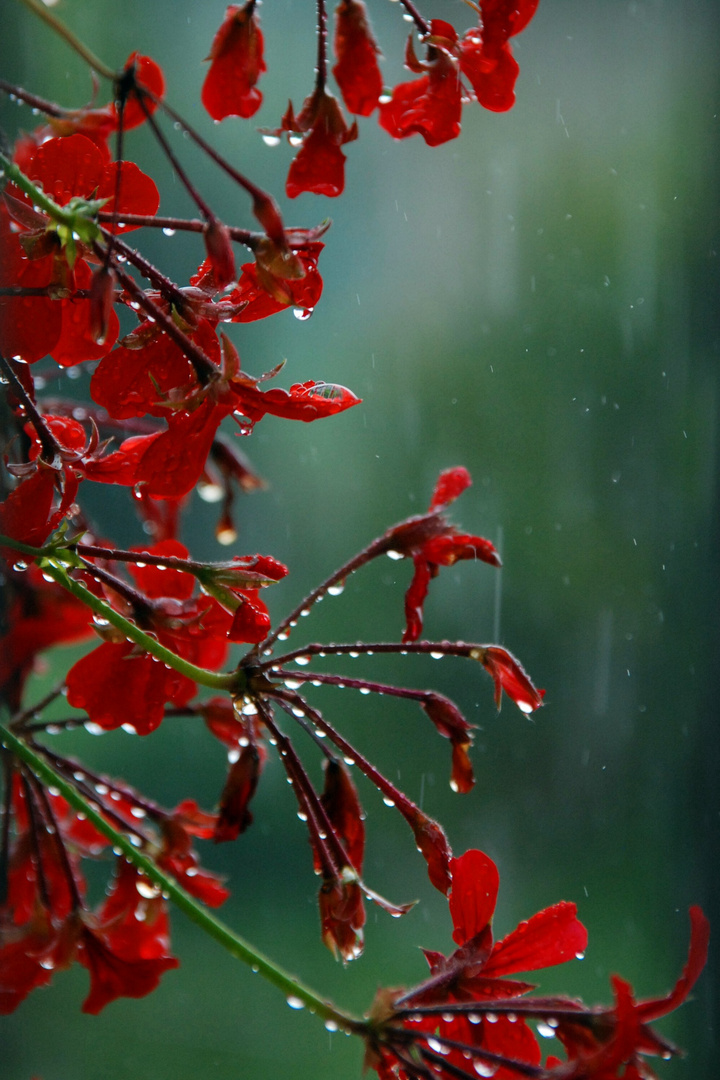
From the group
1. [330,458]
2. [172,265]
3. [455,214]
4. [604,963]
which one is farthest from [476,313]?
[604,963]

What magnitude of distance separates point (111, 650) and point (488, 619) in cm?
77

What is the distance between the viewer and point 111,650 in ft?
0.78

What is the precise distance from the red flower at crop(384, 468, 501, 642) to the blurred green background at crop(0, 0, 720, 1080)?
58cm

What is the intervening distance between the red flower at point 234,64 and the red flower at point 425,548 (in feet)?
0.39

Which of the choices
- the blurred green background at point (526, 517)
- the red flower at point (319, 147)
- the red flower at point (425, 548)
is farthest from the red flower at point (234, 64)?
the blurred green background at point (526, 517)

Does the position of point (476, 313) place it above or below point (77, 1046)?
above

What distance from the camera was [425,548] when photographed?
269 millimetres

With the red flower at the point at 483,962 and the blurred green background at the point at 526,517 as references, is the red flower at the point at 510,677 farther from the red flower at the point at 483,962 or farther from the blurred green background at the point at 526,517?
the blurred green background at the point at 526,517

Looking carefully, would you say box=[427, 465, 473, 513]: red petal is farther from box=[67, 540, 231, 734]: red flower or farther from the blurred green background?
the blurred green background

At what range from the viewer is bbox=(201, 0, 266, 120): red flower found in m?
0.20

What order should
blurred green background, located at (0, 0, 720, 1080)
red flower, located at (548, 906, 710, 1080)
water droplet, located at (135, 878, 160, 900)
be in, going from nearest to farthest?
red flower, located at (548, 906, 710, 1080) → water droplet, located at (135, 878, 160, 900) → blurred green background, located at (0, 0, 720, 1080)

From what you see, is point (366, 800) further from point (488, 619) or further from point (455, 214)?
point (455, 214)

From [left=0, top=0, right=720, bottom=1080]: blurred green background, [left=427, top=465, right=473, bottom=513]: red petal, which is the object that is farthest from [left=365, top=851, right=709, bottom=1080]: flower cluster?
[left=0, top=0, right=720, bottom=1080]: blurred green background

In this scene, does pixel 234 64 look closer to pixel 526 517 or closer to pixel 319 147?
pixel 319 147
